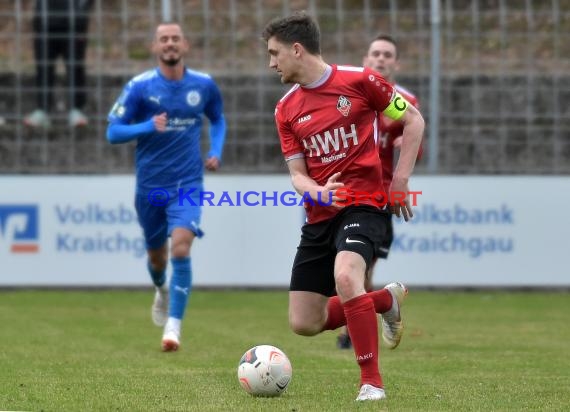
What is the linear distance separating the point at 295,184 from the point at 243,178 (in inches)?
312

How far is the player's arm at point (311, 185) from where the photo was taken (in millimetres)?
6984

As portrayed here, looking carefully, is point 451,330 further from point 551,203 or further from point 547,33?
point 547,33

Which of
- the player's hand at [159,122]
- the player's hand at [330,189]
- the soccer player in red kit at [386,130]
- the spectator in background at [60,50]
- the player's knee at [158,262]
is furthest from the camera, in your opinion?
the spectator in background at [60,50]

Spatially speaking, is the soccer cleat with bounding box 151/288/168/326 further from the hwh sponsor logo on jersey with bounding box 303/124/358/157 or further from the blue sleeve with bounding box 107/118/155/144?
the hwh sponsor logo on jersey with bounding box 303/124/358/157

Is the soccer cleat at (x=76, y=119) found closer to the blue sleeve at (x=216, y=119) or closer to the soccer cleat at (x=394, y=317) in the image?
the blue sleeve at (x=216, y=119)

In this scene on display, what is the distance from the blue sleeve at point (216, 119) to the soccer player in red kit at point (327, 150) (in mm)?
3296

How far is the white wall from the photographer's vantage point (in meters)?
15.2

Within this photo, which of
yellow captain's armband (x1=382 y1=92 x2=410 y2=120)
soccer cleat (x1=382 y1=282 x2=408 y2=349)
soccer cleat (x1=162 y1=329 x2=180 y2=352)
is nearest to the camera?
yellow captain's armband (x1=382 y1=92 x2=410 y2=120)

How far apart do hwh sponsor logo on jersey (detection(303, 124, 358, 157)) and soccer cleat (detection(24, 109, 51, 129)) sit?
909 centimetres

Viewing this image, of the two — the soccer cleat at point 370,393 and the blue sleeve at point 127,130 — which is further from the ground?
the blue sleeve at point 127,130

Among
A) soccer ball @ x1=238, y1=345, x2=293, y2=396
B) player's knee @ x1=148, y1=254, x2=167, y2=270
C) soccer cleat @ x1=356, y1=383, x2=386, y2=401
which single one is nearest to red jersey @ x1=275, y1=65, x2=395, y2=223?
soccer ball @ x1=238, y1=345, x2=293, y2=396

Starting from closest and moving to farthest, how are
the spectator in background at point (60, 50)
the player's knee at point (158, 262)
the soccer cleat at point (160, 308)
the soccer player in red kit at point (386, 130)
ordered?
the soccer player in red kit at point (386, 130) → the player's knee at point (158, 262) → the soccer cleat at point (160, 308) → the spectator in background at point (60, 50)

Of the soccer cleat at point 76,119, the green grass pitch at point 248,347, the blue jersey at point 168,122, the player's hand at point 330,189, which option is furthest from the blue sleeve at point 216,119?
the soccer cleat at point 76,119

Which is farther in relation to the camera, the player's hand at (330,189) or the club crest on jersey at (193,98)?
the club crest on jersey at (193,98)
